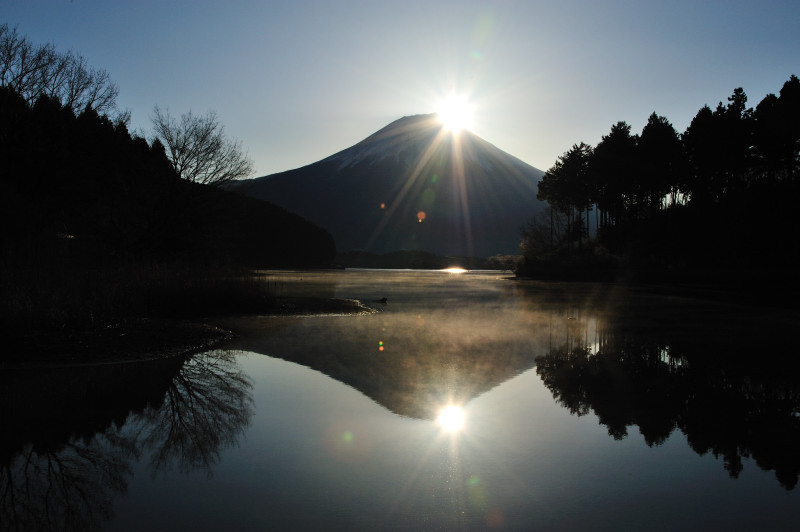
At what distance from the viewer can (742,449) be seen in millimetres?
7398

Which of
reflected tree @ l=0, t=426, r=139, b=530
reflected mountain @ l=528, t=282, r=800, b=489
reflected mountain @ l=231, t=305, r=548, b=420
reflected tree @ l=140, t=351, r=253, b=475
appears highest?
reflected tree @ l=0, t=426, r=139, b=530

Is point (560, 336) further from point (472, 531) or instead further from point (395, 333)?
point (472, 531)

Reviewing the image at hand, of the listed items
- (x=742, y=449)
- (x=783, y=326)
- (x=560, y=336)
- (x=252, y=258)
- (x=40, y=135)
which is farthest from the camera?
(x=252, y=258)

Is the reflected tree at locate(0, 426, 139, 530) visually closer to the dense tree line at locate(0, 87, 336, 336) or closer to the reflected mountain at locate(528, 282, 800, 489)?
the reflected mountain at locate(528, 282, 800, 489)

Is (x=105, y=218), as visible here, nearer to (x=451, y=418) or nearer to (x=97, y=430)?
(x=97, y=430)

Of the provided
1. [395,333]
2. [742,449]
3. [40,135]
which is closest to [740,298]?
[395,333]

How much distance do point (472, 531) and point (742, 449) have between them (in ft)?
15.3

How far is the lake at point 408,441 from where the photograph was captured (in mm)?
5379

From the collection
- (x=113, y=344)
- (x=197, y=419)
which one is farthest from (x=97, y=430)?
(x=113, y=344)

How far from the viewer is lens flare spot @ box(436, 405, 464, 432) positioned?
835 centimetres

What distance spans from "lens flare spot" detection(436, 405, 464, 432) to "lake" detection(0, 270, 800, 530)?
5 centimetres

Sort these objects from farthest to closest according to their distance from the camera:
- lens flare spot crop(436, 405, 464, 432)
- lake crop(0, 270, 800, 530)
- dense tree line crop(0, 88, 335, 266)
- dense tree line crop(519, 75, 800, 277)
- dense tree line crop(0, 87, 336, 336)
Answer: dense tree line crop(519, 75, 800, 277), dense tree line crop(0, 88, 335, 266), dense tree line crop(0, 87, 336, 336), lens flare spot crop(436, 405, 464, 432), lake crop(0, 270, 800, 530)

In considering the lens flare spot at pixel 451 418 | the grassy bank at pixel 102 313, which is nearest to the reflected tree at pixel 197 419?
the lens flare spot at pixel 451 418

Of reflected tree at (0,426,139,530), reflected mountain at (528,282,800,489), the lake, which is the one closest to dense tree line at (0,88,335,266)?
the lake
